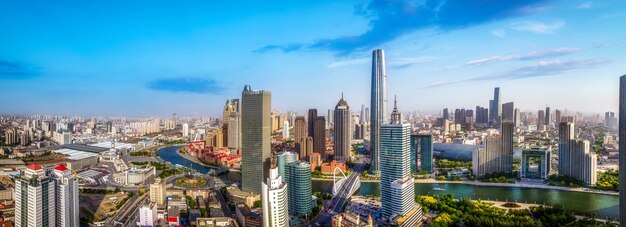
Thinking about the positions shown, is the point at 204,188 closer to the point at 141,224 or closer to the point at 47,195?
the point at 141,224

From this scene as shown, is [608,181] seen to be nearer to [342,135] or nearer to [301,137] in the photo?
[342,135]

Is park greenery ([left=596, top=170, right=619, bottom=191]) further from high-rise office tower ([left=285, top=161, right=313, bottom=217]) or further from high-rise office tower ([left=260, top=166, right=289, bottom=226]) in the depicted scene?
high-rise office tower ([left=260, top=166, right=289, bottom=226])

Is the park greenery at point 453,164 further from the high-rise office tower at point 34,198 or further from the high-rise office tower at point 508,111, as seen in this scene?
the high-rise office tower at point 34,198

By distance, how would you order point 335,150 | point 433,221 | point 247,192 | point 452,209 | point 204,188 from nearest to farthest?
1. point 433,221
2. point 452,209
3. point 247,192
4. point 204,188
5. point 335,150

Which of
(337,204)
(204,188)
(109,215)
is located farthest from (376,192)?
(109,215)

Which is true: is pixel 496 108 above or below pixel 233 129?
above

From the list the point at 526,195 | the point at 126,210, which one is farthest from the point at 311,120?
the point at 126,210

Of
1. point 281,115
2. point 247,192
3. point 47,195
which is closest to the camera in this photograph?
point 47,195
